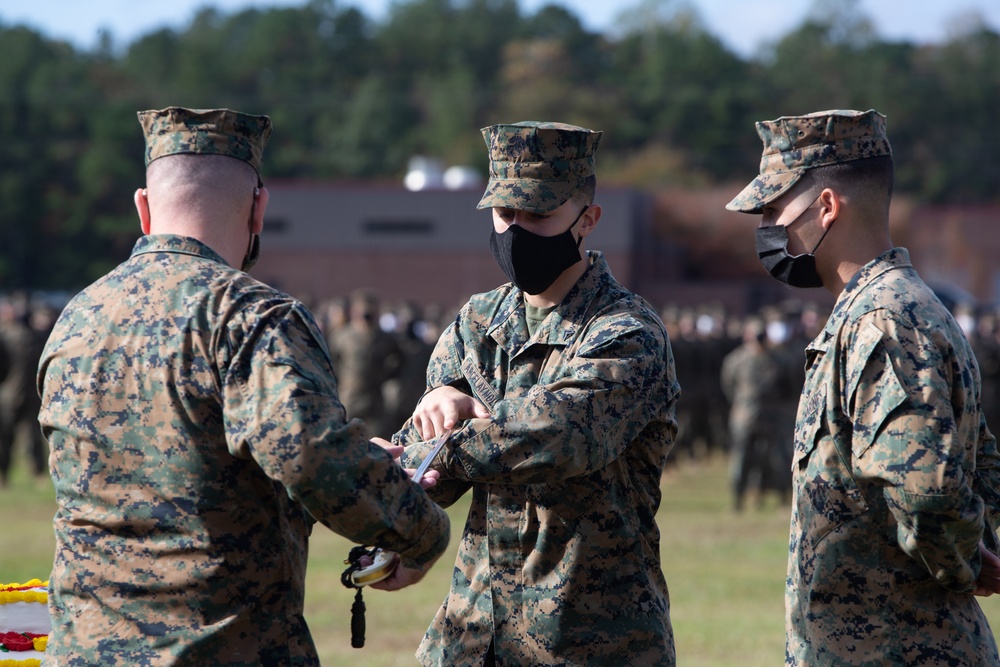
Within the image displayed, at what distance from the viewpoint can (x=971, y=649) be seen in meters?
3.47

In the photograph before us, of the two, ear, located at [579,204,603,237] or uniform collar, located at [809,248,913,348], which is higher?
ear, located at [579,204,603,237]

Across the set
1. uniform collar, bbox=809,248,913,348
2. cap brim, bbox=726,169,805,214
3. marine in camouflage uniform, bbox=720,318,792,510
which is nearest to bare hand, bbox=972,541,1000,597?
uniform collar, bbox=809,248,913,348

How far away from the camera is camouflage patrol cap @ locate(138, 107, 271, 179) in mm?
3285

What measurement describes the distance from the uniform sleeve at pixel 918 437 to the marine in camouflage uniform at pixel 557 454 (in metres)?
0.58

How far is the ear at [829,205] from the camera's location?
369cm

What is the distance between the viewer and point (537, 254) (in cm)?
379

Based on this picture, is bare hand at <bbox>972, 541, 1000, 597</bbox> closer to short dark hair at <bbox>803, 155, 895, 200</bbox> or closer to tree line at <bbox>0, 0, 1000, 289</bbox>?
short dark hair at <bbox>803, 155, 895, 200</bbox>

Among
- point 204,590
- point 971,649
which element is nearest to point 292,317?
point 204,590

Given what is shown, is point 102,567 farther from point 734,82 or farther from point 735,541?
point 734,82

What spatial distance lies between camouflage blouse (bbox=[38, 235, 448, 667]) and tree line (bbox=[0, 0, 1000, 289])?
219 ft

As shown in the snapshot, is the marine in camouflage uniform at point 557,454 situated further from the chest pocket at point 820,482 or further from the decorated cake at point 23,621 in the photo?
the decorated cake at point 23,621

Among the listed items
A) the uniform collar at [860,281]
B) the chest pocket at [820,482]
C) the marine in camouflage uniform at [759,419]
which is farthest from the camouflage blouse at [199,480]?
the marine in camouflage uniform at [759,419]

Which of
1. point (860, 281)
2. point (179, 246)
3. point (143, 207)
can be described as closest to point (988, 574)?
point (860, 281)

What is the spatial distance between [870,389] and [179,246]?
5.61ft
